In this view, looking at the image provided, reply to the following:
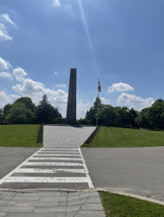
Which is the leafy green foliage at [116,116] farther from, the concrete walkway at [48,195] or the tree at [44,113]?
the concrete walkway at [48,195]

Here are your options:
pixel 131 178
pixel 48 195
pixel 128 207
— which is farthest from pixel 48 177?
pixel 128 207

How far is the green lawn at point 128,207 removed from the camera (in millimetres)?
2995

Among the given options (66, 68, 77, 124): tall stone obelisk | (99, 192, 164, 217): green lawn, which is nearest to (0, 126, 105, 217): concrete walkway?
(99, 192, 164, 217): green lawn

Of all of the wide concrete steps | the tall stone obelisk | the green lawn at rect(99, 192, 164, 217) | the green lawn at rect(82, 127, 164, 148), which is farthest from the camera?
the tall stone obelisk

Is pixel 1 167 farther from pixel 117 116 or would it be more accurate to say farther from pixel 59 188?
pixel 117 116

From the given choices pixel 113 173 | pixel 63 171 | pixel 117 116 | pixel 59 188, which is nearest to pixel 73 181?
pixel 59 188

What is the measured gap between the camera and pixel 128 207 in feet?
10.7

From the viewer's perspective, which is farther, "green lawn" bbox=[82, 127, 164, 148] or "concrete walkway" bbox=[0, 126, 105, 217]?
"green lawn" bbox=[82, 127, 164, 148]

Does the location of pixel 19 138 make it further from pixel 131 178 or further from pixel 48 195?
pixel 131 178

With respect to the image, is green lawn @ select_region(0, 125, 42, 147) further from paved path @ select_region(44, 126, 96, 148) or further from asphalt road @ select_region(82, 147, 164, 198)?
asphalt road @ select_region(82, 147, 164, 198)

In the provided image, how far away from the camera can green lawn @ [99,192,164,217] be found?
9.83ft

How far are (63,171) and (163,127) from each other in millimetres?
43871

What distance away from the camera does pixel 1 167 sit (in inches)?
265

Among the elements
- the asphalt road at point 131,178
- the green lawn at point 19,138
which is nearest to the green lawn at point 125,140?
the green lawn at point 19,138
